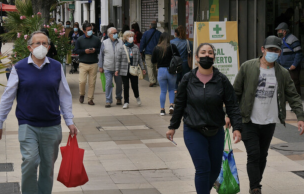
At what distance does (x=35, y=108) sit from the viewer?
4742mm

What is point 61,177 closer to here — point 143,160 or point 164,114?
point 143,160

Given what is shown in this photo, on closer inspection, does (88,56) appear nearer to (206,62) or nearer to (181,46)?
(181,46)

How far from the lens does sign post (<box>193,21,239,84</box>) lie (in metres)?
10.4

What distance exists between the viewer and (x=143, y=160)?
745 centimetres

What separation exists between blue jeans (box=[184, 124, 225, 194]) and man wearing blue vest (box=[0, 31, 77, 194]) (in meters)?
1.20

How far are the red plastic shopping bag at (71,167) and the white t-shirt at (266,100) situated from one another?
1.85m

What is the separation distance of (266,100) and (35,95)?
2.36 m

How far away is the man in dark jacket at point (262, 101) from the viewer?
559 cm

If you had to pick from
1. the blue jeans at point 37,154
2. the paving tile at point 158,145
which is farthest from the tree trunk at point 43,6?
the blue jeans at point 37,154

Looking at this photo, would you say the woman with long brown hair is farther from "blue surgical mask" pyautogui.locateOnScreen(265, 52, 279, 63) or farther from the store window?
the store window

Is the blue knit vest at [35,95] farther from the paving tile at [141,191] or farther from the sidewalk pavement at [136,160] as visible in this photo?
the paving tile at [141,191]

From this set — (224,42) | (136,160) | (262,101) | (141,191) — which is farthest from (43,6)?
(262,101)

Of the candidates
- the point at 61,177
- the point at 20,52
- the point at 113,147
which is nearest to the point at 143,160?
the point at 113,147

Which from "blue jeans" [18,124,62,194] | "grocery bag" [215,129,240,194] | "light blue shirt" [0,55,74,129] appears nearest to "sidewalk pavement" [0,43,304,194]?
"grocery bag" [215,129,240,194]
